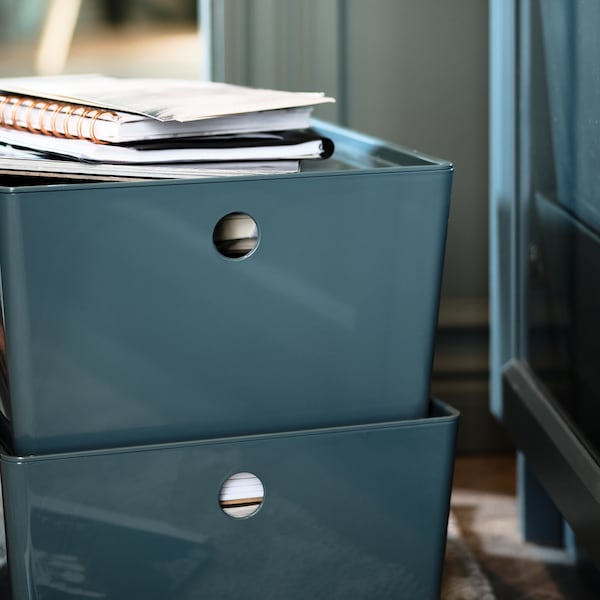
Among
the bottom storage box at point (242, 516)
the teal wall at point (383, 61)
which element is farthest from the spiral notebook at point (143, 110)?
the teal wall at point (383, 61)

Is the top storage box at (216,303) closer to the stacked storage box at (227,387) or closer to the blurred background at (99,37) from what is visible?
the stacked storage box at (227,387)

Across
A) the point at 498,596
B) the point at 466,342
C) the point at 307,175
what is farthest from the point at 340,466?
the point at 466,342

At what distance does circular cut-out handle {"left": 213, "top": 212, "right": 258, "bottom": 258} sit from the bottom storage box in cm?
12

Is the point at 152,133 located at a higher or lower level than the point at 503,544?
higher

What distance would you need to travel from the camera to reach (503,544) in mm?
1051

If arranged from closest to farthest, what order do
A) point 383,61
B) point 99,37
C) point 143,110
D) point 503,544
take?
point 143,110, point 503,544, point 383,61, point 99,37

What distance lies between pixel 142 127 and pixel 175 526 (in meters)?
0.26

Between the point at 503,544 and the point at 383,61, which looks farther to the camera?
the point at 383,61

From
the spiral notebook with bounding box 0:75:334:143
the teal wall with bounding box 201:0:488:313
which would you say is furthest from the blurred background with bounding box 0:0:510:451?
the spiral notebook with bounding box 0:75:334:143

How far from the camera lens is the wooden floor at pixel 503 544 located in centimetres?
95

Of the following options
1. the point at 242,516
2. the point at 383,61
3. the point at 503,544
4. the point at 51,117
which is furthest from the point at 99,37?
the point at 242,516

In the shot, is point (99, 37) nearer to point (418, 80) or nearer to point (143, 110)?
point (418, 80)

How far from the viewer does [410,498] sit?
2.37 feet

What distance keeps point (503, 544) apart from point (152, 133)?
60 cm
